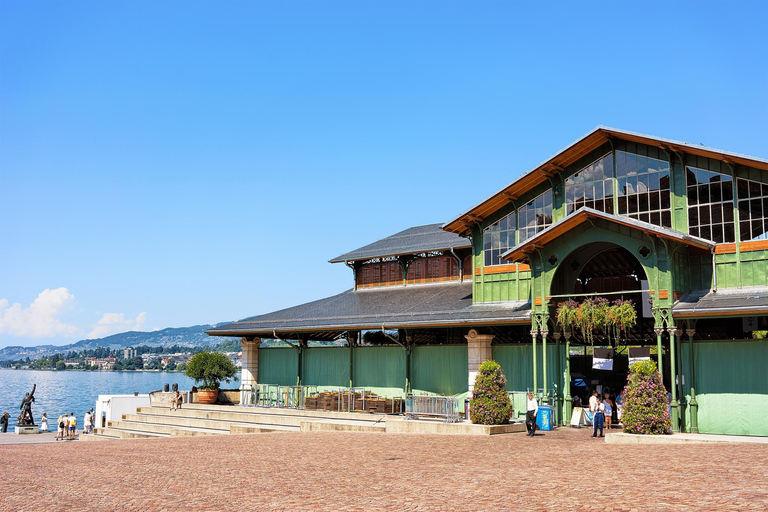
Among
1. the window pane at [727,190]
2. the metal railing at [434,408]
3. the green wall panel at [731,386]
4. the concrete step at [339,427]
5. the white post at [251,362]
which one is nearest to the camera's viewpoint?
the green wall panel at [731,386]

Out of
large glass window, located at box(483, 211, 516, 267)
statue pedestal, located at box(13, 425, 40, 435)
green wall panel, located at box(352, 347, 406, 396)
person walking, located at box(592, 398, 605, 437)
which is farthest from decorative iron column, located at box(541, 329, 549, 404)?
statue pedestal, located at box(13, 425, 40, 435)

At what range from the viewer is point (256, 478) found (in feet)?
48.8

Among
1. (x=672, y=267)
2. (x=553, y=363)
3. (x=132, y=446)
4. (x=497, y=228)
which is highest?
(x=497, y=228)

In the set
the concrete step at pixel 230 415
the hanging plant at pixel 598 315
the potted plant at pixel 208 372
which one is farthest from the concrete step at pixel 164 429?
the hanging plant at pixel 598 315

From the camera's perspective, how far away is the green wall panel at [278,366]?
117 ft

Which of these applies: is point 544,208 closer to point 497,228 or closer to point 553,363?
point 497,228

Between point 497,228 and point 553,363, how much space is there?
6.12m

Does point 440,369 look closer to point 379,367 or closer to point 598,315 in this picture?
point 379,367

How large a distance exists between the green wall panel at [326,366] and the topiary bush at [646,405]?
1542cm

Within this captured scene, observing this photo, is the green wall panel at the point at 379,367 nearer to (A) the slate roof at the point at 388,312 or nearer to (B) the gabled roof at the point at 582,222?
(A) the slate roof at the point at 388,312

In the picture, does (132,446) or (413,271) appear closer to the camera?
(132,446)

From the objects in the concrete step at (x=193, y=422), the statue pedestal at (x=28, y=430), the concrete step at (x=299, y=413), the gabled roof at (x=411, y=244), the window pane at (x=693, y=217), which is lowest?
the statue pedestal at (x=28, y=430)

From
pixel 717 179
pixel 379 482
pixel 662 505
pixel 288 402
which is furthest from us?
pixel 288 402

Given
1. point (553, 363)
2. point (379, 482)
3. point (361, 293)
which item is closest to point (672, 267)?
point (553, 363)
